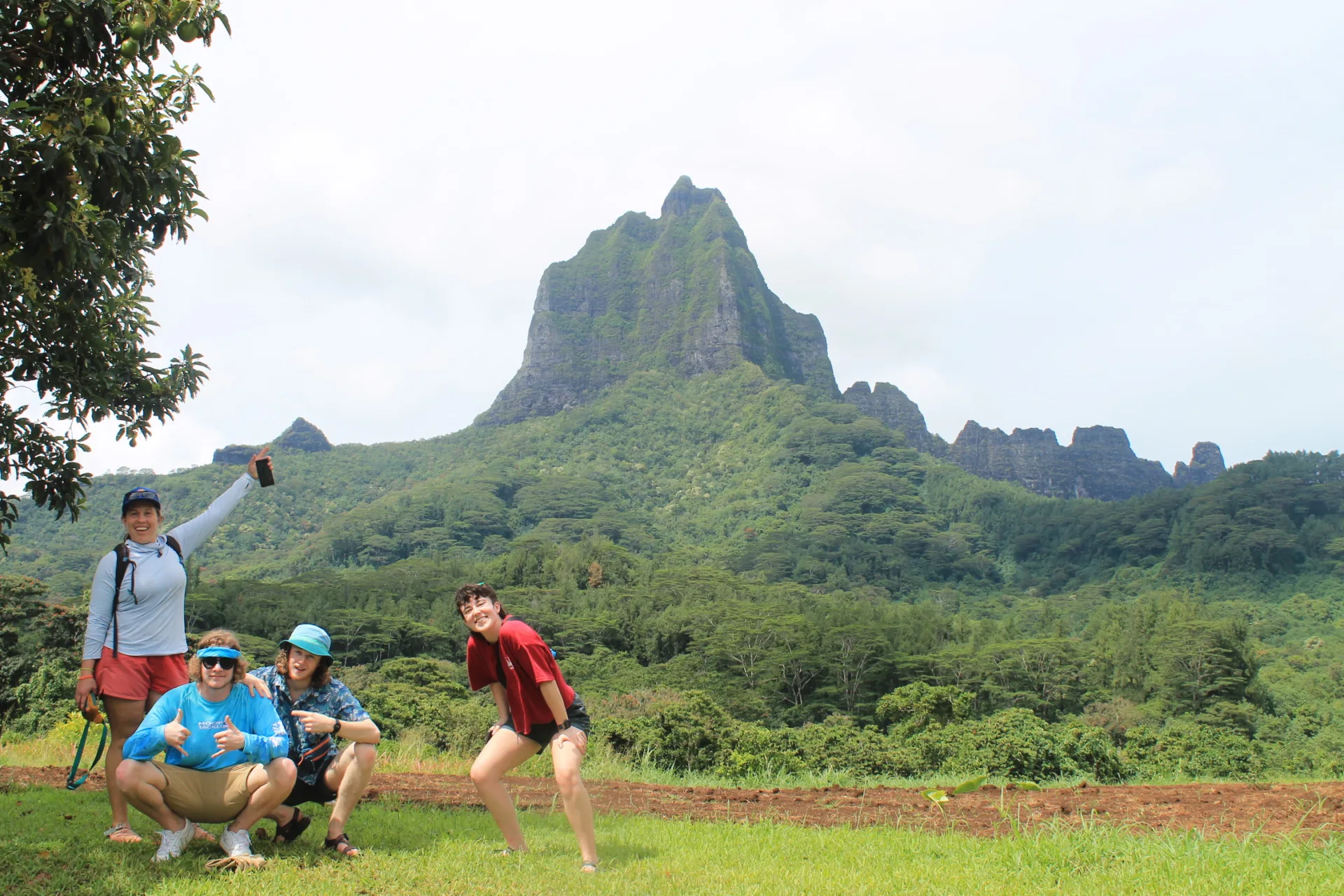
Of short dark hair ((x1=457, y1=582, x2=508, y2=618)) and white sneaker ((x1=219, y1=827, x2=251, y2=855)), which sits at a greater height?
short dark hair ((x1=457, y1=582, x2=508, y2=618))

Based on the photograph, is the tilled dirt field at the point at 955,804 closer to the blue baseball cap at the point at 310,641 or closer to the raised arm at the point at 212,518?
the blue baseball cap at the point at 310,641

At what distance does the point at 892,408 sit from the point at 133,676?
132 metres

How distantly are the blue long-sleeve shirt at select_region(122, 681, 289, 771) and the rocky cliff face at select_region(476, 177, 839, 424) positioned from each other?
112 meters

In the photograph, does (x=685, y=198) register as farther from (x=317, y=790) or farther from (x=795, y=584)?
(x=317, y=790)

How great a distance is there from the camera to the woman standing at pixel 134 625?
486 centimetres

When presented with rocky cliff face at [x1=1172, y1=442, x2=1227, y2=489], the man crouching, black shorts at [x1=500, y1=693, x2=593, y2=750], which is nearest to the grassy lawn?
the man crouching

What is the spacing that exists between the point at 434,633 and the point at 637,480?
198ft

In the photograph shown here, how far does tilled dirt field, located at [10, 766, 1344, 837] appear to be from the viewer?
5801 mm

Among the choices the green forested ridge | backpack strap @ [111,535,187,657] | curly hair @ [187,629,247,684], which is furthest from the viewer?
the green forested ridge

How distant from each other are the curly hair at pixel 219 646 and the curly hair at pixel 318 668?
22cm

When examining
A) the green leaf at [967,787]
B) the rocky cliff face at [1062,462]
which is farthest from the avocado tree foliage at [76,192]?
the rocky cliff face at [1062,462]

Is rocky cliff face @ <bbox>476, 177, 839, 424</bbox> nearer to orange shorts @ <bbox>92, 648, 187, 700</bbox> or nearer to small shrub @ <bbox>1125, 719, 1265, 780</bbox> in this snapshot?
small shrub @ <bbox>1125, 719, 1265, 780</bbox>

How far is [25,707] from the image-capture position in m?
13.4

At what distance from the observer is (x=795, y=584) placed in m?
59.9
